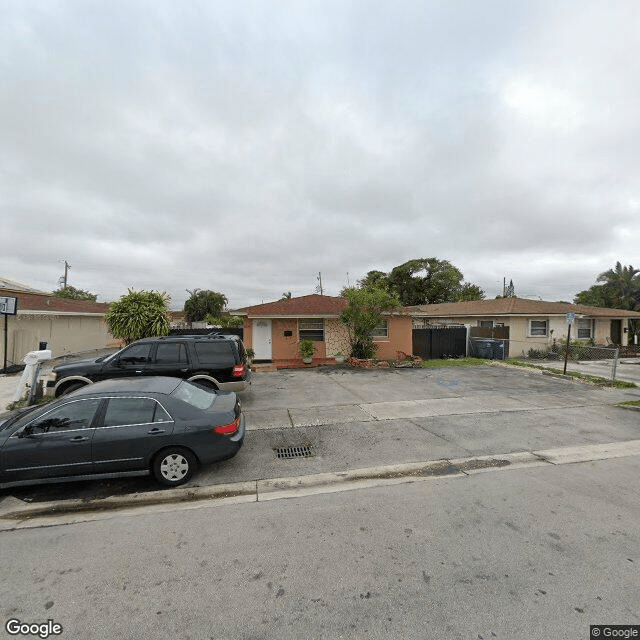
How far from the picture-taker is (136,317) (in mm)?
13922

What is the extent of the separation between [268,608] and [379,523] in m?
1.61

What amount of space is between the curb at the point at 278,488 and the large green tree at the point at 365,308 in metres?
10.2

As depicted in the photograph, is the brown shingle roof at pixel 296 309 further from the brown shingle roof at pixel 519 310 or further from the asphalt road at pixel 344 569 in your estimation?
the asphalt road at pixel 344 569

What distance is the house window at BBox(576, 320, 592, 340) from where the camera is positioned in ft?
71.9

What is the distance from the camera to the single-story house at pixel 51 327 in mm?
16141

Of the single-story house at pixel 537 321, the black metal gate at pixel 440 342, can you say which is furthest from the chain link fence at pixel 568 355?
the black metal gate at pixel 440 342

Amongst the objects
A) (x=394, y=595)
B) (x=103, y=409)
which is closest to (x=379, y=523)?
(x=394, y=595)

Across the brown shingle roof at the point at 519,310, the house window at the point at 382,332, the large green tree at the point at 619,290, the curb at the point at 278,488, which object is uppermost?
the large green tree at the point at 619,290

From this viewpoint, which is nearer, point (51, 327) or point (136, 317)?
point (136, 317)

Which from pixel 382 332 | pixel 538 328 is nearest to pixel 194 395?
pixel 382 332

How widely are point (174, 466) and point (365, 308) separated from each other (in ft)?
39.7

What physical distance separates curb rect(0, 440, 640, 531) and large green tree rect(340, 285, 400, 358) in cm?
1021

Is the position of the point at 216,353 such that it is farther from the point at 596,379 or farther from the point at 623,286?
the point at 623,286

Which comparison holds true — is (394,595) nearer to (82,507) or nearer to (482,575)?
(482,575)
